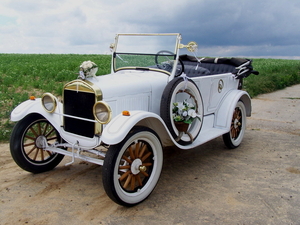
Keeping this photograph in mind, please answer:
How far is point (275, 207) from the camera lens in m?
3.70

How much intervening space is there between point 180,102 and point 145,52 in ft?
3.31

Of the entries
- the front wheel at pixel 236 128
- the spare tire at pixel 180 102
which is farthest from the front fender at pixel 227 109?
the spare tire at pixel 180 102

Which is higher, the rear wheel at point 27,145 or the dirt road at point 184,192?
the rear wheel at point 27,145

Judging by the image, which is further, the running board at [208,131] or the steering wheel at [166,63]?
the running board at [208,131]

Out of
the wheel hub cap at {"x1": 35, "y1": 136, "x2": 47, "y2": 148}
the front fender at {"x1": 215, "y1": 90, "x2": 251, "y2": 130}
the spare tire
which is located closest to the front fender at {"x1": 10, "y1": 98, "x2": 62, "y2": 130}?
the wheel hub cap at {"x1": 35, "y1": 136, "x2": 47, "y2": 148}

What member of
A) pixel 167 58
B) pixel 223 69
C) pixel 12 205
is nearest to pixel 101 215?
pixel 12 205

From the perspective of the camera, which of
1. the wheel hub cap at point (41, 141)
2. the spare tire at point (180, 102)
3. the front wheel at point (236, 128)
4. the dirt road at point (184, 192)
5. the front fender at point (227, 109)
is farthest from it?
the front wheel at point (236, 128)

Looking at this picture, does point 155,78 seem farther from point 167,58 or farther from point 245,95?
point 245,95

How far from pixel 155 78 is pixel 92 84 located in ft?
3.38

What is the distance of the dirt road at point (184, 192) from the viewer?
3.42 meters

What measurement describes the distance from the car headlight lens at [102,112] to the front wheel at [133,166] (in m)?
0.38

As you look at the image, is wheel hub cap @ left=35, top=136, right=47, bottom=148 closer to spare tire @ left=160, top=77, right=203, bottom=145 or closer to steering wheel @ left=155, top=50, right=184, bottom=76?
spare tire @ left=160, top=77, right=203, bottom=145

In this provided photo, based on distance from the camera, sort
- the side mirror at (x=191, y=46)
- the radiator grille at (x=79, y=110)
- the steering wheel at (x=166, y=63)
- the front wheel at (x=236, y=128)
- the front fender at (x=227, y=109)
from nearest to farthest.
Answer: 1. the radiator grille at (x=79, y=110)
2. the side mirror at (x=191, y=46)
3. the steering wheel at (x=166, y=63)
4. the front fender at (x=227, y=109)
5. the front wheel at (x=236, y=128)

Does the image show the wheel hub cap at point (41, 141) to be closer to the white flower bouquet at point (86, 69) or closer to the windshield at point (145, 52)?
the white flower bouquet at point (86, 69)
